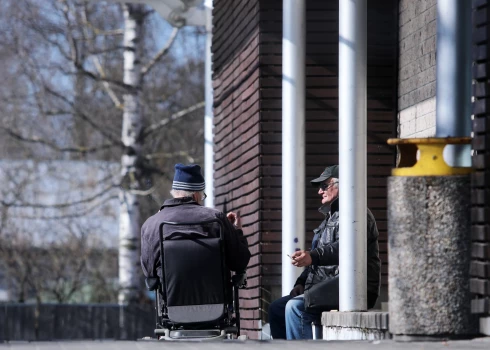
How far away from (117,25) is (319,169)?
62.1ft

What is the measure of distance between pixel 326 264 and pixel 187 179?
46.6 inches

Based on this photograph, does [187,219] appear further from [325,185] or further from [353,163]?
[325,185]

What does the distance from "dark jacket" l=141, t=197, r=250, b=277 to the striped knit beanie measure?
0.44 ft

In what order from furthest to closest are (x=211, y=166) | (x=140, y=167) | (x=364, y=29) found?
(x=140, y=167) < (x=211, y=166) < (x=364, y=29)

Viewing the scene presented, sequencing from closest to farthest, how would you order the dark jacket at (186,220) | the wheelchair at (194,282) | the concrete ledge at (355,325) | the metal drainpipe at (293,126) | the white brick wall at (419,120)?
1. the concrete ledge at (355,325)
2. the wheelchair at (194,282)
3. the dark jacket at (186,220)
4. the white brick wall at (419,120)
5. the metal drainpipe at (293,126)

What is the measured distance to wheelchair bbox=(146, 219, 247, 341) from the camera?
8.68m

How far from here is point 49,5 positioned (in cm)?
2769

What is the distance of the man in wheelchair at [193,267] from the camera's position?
8.69 metres

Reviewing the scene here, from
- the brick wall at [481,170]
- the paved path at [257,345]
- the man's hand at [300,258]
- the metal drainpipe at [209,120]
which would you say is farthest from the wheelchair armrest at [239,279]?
the metal drainpipe at [209,120]

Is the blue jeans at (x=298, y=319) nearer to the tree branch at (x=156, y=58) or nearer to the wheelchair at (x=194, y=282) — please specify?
the wheelchair at (x=194, y=282)

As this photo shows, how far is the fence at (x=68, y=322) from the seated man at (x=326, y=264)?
1550 centimetres

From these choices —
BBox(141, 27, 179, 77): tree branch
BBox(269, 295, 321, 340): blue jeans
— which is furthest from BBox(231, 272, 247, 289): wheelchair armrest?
BBox(141, 27, 179, 77): tree branch

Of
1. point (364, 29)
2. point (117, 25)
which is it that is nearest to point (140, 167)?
point (117, 25)

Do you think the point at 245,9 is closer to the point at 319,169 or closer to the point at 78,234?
the point at 319,169
